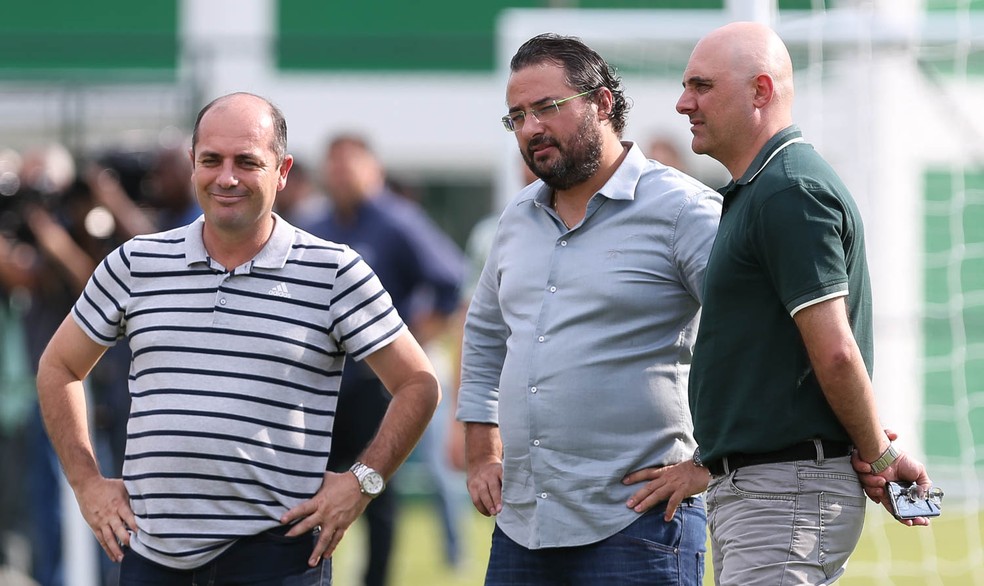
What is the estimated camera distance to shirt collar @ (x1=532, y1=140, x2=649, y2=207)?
3385 millimetres

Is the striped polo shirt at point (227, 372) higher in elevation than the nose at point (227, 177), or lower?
lower

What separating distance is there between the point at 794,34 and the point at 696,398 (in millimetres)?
3167

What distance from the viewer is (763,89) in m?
3.16

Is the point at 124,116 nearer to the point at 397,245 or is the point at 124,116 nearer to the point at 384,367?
the point at 397,245

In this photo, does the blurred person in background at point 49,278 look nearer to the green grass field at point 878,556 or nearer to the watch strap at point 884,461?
the green grass field at point 878,556

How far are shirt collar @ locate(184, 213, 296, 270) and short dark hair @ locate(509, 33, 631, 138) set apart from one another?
2.19 ft

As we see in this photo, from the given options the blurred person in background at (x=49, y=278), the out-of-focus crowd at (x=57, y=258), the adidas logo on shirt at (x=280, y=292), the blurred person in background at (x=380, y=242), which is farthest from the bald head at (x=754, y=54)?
the blurred person in background at (x=49, y=278)

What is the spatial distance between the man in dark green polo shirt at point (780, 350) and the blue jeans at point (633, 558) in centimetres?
18

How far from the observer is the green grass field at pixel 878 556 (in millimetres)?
7633

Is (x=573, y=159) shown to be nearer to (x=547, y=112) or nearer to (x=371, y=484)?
(x=547, y=112)

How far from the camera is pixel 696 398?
3.17 meters

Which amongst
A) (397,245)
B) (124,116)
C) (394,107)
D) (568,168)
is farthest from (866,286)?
(394,107)

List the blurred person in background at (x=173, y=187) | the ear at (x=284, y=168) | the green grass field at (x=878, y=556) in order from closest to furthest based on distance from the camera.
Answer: the ear at (x=284, y=168) → the blurred person in background at (x=173, y=187) → the green grass field at (x=878, y=556)

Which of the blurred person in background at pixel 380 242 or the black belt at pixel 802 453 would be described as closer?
the black belt at pixel 802 453
